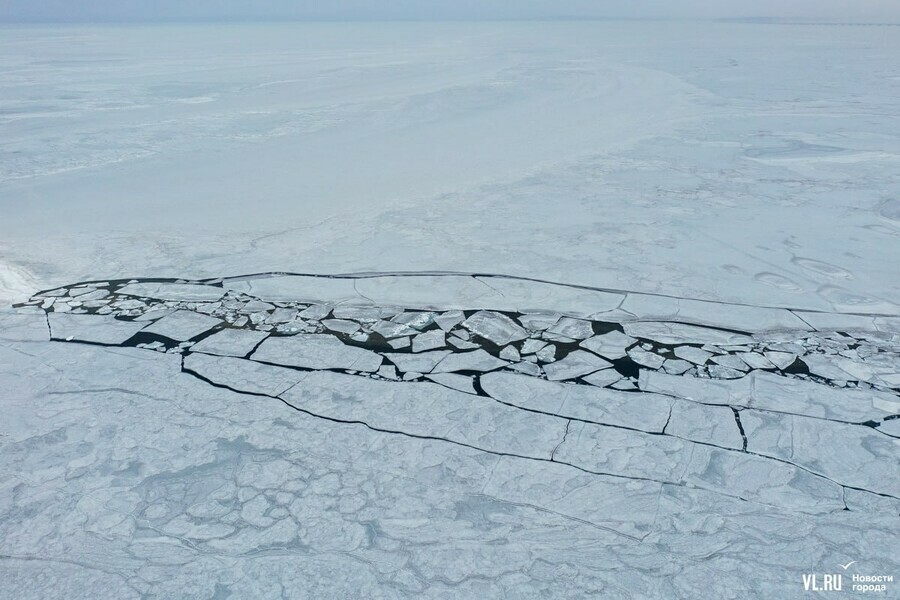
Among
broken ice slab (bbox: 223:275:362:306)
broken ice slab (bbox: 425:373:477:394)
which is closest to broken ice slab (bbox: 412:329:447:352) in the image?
broken ice slab (bbox: 425:373:477:394)

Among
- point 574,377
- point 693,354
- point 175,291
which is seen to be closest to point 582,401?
point 574,377

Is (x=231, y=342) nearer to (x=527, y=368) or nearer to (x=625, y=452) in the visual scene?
(x=527, y=368)

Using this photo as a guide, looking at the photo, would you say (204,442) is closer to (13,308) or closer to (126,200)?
(13,308)

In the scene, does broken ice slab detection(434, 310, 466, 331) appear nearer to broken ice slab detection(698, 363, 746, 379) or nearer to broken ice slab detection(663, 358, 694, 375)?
broken ice slab detection(663, 358, 694, 375)

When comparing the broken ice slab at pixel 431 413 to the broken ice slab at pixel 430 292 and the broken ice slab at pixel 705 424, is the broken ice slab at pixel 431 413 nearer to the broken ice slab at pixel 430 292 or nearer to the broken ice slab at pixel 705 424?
the broken ice slab at pixel 705 424

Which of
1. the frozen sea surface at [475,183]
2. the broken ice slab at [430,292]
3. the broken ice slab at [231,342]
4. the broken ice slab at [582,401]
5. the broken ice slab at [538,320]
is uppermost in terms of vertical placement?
the frozen sea surface at [475,183]

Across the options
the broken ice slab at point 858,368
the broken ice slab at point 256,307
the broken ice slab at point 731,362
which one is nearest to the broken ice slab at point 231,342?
the broken ice slab at point 256,307

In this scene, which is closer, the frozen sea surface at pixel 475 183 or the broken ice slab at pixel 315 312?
the broken ice slab at pixel 315 312
